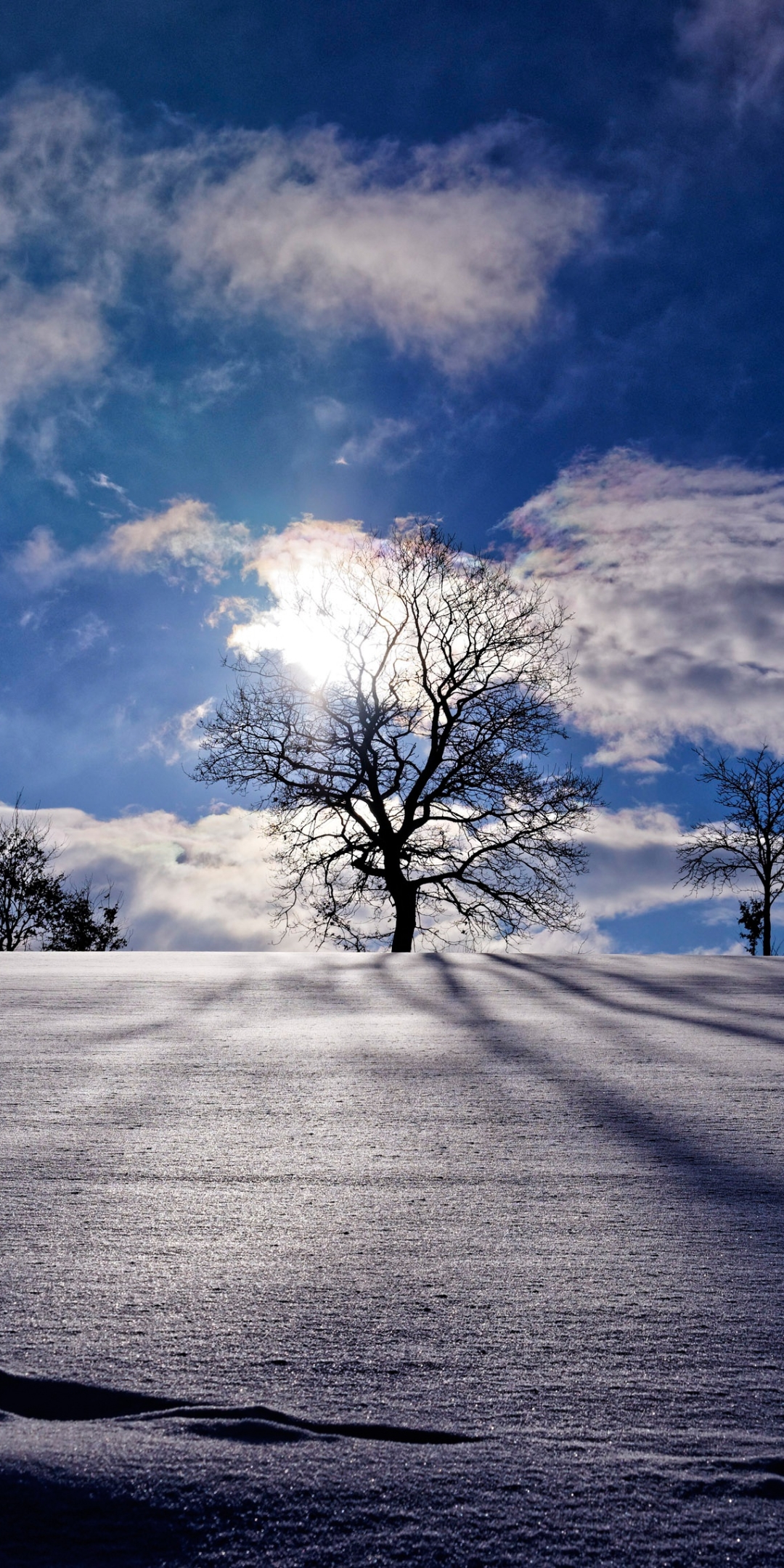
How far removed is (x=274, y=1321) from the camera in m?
1.10

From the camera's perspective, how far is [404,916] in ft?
54.2

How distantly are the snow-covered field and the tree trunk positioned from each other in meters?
13.9

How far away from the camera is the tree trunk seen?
1648 cm

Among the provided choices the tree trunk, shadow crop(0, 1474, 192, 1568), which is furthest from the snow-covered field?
the tree trunk

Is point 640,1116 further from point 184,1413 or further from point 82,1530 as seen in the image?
point 82,1530

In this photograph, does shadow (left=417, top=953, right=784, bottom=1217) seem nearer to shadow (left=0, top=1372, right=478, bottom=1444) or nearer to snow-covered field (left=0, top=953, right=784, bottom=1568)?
snow-covered field (left=0, top=953, right=784, bottom=1568)

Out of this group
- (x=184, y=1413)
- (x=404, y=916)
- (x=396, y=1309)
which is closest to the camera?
(x=184, y=1413)

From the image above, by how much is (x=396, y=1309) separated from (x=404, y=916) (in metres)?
15.5

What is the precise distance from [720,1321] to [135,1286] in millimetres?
757

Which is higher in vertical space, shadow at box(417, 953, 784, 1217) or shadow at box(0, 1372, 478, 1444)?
shadow at box(417, 953, 784, 1217)

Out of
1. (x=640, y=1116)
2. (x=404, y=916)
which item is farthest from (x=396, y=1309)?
(x=404, y=916)

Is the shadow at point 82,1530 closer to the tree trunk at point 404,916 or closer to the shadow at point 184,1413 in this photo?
the shadow at point 184,1413

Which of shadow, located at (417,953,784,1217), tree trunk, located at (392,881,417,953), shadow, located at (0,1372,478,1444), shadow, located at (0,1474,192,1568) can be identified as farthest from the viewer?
tree trunk, located at (392,881,417,953)

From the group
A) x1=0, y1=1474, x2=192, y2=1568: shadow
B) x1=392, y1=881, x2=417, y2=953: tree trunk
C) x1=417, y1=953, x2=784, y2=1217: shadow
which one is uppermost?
x1=392, y1=881, x2=417, y2=953: tree trunk
